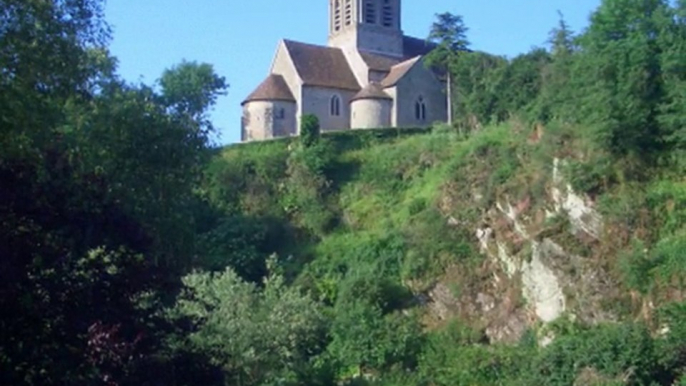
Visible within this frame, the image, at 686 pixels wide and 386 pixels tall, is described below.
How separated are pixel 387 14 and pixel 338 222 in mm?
22955

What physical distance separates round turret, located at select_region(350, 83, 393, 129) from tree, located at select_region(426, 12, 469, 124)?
114 inches

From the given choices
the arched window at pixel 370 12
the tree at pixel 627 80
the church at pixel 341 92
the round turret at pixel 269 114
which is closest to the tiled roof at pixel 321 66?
the church at pixel 341 92

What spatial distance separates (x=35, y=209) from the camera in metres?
15.4

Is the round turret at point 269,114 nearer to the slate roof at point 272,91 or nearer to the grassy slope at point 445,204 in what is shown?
the slate roof at point 272,91

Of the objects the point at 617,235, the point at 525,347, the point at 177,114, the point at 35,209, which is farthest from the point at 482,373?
the point at 35,209

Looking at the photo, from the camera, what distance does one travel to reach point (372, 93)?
54219 millimetres

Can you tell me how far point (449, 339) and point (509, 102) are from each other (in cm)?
1224

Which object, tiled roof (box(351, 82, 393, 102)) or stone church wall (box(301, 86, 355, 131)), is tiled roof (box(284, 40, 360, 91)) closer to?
stone church wall (box(301, 86, 355, 131))

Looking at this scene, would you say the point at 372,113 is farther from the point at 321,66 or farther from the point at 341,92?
the point at 321,66

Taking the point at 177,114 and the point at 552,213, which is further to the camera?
the point at 552,213

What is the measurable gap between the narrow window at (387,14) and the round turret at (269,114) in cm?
979

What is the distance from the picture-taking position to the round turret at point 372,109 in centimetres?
5372

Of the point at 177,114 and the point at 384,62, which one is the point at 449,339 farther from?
the point at 384,62

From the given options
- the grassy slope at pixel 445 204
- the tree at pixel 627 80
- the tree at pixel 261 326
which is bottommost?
the tree at pixel 261 326
